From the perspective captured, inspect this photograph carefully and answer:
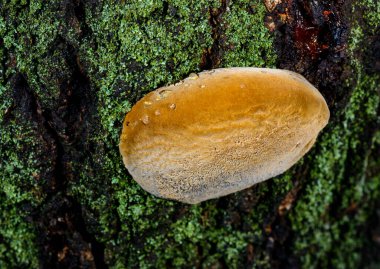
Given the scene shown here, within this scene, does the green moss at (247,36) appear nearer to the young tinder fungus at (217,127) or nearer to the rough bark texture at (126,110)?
the rough bark texture at (126,110)

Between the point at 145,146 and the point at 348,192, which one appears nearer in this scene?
the point at 145,146

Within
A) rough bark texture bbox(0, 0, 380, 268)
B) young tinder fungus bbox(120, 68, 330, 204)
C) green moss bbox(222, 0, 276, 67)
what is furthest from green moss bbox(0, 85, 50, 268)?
green moss bbox(222, 0, 276, 67)

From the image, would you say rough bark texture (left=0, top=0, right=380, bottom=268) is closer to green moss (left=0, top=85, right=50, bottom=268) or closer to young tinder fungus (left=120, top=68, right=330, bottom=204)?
green moss (left=0, top=85, right=50, bottom=268)

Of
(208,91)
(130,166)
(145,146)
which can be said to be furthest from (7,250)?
(208,91)

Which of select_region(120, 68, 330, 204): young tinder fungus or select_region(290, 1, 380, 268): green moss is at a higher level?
select_region(120, 68, 330, 204): young tinder fungus

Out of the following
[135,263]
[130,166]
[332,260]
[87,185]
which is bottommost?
[332,260]

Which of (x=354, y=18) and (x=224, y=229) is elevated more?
(x=354, y=18)

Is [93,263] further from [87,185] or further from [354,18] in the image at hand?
[354,18]

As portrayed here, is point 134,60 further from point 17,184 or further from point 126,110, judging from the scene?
point 17,184
